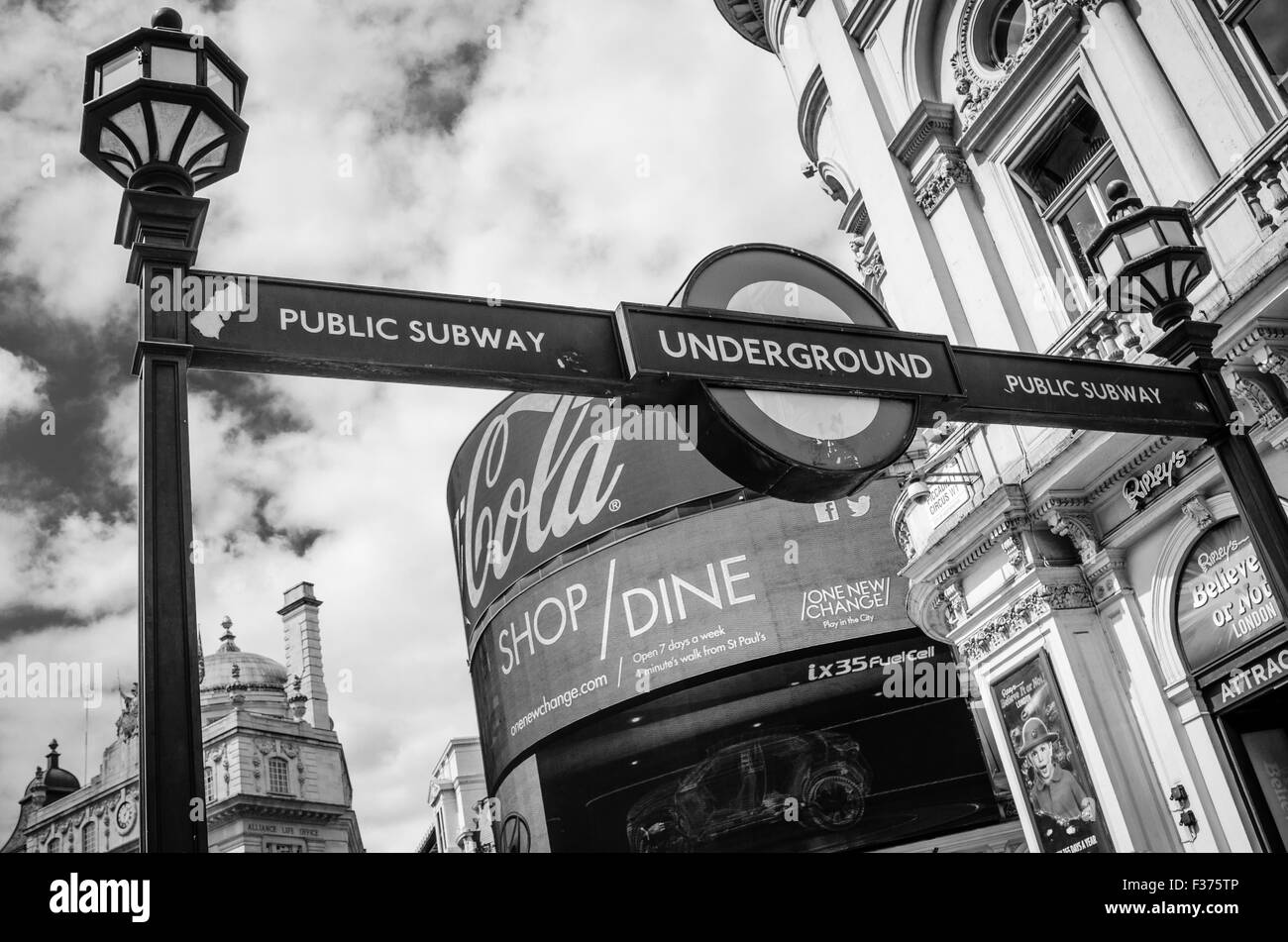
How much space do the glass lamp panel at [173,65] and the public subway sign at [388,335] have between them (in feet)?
2.31

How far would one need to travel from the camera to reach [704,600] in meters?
30.5

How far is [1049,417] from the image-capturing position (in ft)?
18.1

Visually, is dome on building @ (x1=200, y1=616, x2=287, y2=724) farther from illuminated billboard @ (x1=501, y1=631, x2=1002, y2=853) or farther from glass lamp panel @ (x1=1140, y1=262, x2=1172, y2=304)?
glass lamp panel @ (x1=1140, y1=262, x2=1172, y2=304)

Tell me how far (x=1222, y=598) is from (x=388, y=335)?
9866mm

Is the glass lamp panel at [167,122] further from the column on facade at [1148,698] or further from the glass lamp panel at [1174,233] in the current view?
the column on facade at [1148,698]

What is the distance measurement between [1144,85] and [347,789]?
7235 cm

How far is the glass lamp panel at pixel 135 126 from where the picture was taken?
405 cm

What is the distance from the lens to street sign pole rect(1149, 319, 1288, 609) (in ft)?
18.2

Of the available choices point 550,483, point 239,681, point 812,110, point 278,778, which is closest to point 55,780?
point 239,681

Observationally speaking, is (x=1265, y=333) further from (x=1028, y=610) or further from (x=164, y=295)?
(x=164, y=295)

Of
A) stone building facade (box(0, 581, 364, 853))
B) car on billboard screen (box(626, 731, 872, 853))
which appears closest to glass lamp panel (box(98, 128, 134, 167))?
car on billboard screen (box(626, 731, 872, 853))

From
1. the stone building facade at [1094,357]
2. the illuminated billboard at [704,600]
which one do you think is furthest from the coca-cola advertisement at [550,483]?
the stone building facade at [1094,357]

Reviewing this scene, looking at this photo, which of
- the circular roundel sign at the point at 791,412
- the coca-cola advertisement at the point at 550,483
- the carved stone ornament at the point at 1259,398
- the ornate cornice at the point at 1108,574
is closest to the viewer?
the circular roundel sign at the point at 791,412
